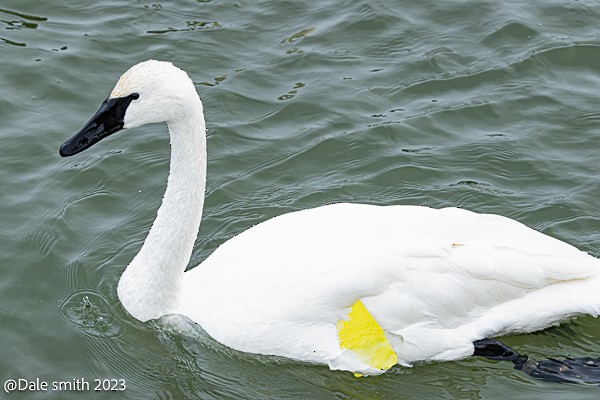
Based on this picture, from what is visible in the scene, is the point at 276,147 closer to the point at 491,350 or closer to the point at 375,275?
the point at 375,275

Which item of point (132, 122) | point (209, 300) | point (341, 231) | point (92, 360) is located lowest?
point (92, 360)

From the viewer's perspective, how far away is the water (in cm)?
708

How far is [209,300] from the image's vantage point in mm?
7023

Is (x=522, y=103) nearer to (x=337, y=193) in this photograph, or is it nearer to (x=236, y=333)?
(x=337, y=193)

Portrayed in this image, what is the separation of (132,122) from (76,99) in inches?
→ 130

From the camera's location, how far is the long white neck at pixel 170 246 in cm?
713

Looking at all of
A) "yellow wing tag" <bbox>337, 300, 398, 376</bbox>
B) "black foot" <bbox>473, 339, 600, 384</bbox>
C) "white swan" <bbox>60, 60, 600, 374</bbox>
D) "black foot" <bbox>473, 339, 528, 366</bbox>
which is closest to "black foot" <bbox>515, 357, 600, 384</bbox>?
"black foot" <bbox>473, 339, 600, 384</bbox>

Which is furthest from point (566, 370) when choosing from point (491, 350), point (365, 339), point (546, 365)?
point (365, 339)

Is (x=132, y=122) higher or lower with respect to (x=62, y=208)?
higher

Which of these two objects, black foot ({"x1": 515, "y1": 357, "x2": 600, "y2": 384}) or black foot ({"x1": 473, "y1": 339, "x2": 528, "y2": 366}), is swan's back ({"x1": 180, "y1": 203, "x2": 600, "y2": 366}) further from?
black foot ({"x1": 515, "y1": 357, "x2": 600, "y2": 384})

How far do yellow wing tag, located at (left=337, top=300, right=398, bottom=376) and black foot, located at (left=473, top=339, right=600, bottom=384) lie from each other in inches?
24.1

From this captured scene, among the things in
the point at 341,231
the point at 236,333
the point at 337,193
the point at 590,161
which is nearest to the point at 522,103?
the point at 590,161

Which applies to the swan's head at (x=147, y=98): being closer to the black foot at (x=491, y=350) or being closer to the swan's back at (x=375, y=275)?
the swan's back at (x=375, y=275)

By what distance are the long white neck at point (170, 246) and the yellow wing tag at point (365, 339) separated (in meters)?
1.23
